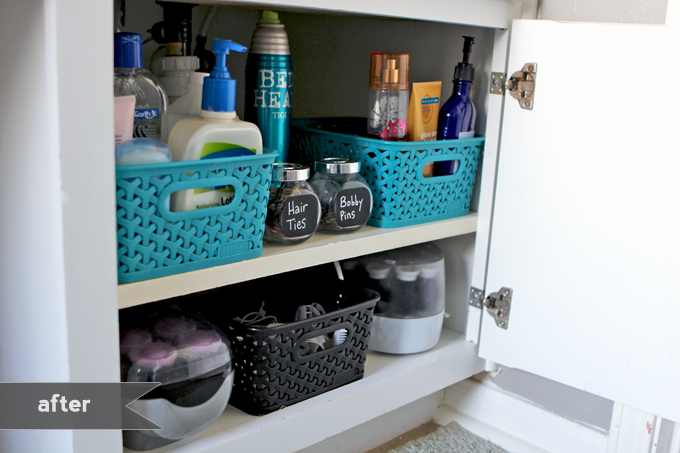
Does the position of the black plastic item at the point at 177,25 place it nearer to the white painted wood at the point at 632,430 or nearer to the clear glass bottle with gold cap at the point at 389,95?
the clear glass bottle with gold cap at the point at 389,95

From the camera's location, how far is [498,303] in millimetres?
920

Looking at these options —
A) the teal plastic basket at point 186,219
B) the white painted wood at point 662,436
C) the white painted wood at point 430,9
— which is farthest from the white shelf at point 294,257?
the white painted wood at point 662,436

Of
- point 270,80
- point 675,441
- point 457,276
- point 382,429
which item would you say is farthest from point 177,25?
point 675,441

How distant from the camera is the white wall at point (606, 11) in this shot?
835mm

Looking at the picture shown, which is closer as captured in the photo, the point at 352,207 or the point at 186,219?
the point at 186,219

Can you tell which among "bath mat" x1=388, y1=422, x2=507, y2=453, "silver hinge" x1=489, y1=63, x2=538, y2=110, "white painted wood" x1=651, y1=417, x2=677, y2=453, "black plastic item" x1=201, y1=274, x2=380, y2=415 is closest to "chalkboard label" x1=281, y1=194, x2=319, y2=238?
"black plastic item" x1=201, y1=274, x2=380, y2=415

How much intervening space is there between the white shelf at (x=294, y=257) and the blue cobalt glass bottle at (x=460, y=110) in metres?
0.10

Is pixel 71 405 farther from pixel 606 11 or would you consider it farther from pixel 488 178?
pixel 606 11

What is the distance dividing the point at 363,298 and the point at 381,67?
32cm

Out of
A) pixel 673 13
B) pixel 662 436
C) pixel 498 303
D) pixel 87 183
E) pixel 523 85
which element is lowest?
pixel 662 436

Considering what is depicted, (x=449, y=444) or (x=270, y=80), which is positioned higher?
(x=270, y=80)

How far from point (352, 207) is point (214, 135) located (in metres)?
0.23

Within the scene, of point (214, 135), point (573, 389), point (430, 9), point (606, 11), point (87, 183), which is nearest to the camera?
point (87, 183)

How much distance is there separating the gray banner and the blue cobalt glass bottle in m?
0.54
